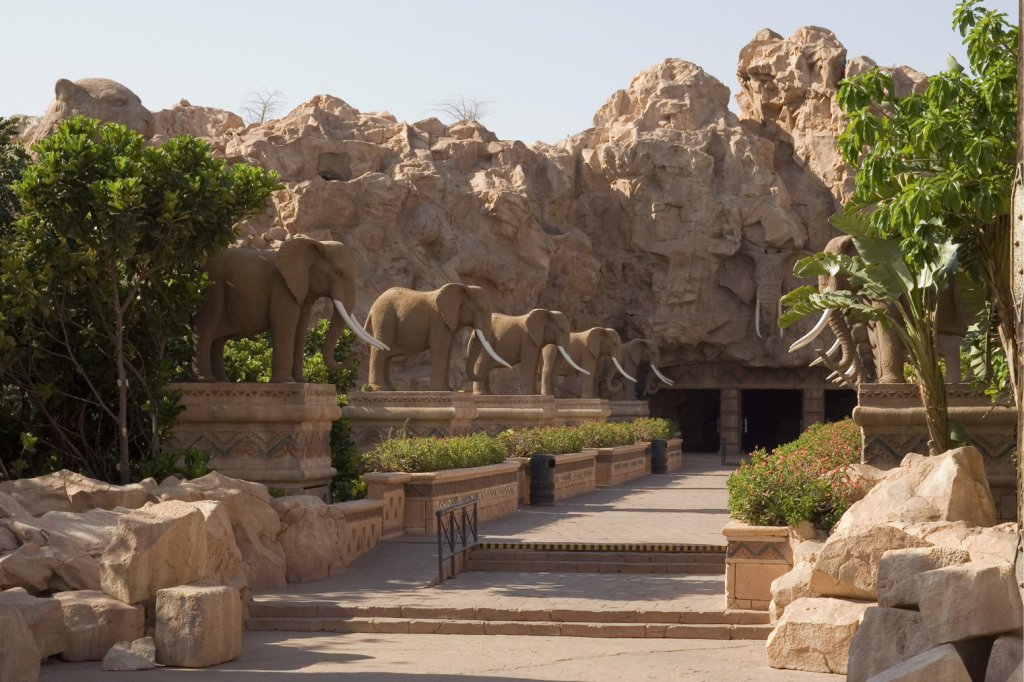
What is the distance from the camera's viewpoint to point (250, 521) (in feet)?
34.4

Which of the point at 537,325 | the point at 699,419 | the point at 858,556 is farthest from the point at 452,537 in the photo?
the point at 699,419

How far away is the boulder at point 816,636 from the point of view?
7.62 m

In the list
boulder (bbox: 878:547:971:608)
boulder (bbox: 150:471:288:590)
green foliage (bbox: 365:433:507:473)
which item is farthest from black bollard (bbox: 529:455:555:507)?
boulder (bbox: 878:547:971:608)

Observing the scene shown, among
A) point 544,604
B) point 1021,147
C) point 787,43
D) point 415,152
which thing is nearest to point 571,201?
point 415,152

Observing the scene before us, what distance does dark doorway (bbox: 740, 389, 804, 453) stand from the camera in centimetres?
3991

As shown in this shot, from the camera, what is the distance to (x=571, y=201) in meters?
36.0

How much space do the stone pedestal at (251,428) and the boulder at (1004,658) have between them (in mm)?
7871

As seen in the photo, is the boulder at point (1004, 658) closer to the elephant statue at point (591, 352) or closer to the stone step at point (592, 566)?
the stone step at point (592, 566)

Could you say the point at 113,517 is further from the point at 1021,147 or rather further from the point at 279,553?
the point at 1021,147

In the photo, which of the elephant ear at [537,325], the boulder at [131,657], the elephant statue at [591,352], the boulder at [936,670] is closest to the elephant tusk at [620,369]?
the elephant statue at [591,352]

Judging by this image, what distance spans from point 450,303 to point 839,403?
74.1ft

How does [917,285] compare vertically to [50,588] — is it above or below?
above

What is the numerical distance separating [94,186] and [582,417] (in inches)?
730

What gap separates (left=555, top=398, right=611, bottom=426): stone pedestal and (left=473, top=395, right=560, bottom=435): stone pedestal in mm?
2425
